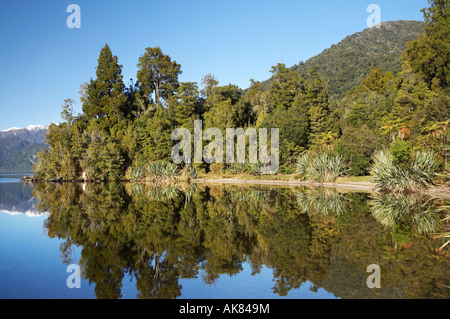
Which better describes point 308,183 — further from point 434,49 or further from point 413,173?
point 434,49

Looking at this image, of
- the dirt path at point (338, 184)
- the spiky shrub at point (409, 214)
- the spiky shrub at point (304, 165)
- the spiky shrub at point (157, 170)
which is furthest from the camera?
the spiky shrub at point (157, 170)

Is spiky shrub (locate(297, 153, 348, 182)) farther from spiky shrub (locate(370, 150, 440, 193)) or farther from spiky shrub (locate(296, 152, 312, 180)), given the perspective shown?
spiky shrub (locate(370, 150, 440, 193))

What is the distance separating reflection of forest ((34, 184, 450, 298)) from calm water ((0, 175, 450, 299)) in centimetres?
2

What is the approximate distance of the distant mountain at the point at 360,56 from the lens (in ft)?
219

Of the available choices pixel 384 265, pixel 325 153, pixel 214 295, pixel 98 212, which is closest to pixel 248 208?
pixel 98 212

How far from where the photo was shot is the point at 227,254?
707cm

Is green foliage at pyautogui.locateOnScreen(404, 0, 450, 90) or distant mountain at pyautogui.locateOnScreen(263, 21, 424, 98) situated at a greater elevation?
distant mountain at pyautogui.locateOnScreen(263, 21, 424, 98)

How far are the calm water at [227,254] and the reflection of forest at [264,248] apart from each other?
0.07 feet

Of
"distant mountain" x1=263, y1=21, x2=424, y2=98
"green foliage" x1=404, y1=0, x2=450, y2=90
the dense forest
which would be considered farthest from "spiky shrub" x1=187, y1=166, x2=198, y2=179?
"distant mountain" x1=263, y1=21, x2=424, y2=98

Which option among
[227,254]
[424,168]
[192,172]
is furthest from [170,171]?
[227,254]

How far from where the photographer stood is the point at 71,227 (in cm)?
995

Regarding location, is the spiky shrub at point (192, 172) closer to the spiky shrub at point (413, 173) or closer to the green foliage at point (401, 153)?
the spiky shrub at point (413, 173)

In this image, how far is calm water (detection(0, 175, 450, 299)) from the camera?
504cm

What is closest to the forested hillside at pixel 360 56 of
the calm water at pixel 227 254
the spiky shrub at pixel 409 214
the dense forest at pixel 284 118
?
Answer: the dense forest at pixel 284 118
